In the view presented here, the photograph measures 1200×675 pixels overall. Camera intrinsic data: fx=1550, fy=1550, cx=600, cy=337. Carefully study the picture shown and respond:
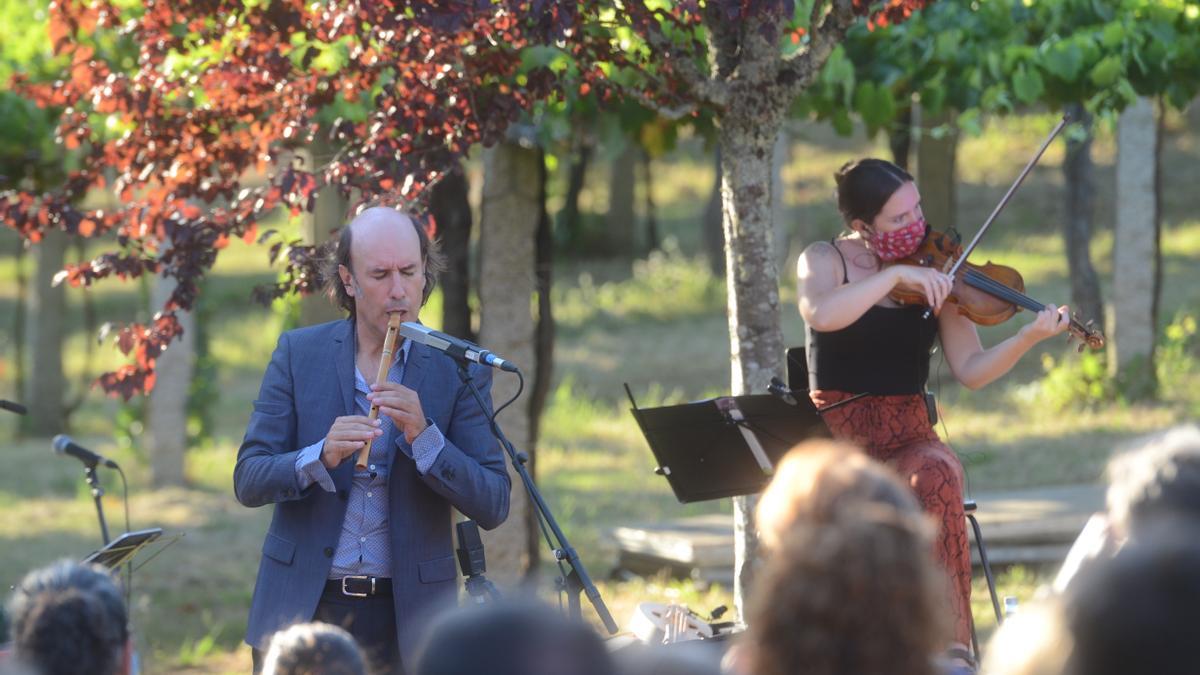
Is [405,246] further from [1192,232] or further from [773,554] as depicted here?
[1192,232]

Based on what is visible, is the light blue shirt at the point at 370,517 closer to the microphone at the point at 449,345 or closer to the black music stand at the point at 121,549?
the microphone at the point at 449,345

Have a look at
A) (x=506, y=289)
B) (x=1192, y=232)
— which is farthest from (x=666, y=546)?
(x=1192, y=232)

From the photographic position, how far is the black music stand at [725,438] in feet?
15.3

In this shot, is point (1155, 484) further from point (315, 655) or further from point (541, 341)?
point (541, 341)

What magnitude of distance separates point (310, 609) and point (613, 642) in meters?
0.77

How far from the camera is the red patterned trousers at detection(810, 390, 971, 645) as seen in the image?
4.50m

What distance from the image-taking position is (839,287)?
468 centimetres

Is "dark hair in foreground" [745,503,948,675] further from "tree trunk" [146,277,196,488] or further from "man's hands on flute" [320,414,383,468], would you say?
"tree trunk" [146,277,196,488]

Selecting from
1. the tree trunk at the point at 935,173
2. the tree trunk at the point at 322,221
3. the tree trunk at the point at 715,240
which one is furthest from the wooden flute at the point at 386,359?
the tree trunk at the point at 715,240

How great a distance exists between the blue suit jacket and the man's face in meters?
0.13

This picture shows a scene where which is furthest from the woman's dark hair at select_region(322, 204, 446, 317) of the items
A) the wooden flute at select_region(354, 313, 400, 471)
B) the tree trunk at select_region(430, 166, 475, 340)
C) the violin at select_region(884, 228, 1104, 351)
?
the tree trunk at select_region(430, 166, 475, 340)

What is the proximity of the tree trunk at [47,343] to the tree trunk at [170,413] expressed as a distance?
13.4 feet

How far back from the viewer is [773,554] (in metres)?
2.23

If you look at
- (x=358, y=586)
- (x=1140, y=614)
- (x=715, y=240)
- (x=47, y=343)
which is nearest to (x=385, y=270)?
(x=358, y=586)
